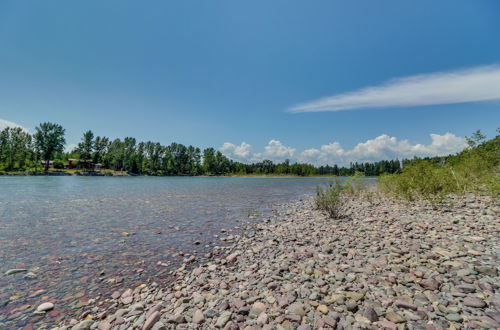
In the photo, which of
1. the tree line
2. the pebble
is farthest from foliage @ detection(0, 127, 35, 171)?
the pebble

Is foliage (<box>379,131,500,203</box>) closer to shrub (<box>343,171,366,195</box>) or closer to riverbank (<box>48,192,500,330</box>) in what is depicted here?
shrub (<box>343,171,366,195</box>)

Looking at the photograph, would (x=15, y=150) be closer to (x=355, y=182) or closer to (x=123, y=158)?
(x=123, y=158)

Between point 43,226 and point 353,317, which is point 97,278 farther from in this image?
point 43,226

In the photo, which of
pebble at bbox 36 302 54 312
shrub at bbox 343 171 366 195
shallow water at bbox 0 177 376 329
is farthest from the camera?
shrub at bbox 343 171 366 195

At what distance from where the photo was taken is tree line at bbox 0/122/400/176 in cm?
8888

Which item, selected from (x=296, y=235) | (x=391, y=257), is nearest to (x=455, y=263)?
(x=391, y=257)

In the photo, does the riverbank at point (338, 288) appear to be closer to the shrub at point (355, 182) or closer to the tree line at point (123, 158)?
the shrub at point (355, 182)

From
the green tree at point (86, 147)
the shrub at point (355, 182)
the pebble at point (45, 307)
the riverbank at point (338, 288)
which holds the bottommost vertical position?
the pebble at point (45, 307)

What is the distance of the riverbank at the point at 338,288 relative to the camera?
12.0 feet

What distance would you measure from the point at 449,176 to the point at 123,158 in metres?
134

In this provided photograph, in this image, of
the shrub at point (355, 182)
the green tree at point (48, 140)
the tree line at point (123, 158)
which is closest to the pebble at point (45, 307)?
the shrub at point (355, 182)

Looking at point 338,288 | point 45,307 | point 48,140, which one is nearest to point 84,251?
point 45,307

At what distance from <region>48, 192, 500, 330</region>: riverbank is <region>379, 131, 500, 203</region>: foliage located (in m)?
5.84

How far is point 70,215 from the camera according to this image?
45.6 feet
